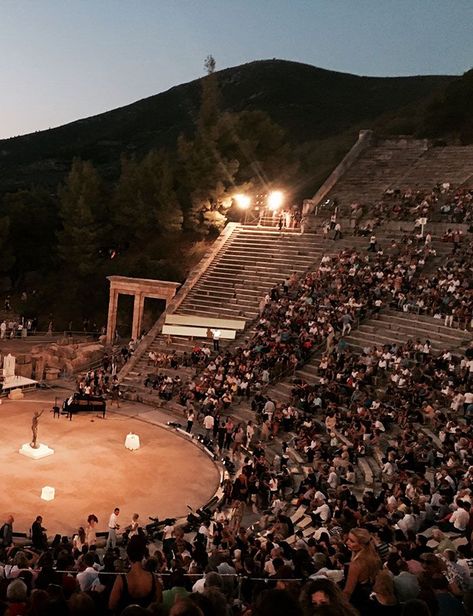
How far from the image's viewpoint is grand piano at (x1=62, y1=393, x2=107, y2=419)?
24.2 m


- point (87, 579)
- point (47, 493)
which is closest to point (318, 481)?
point (47, 493)

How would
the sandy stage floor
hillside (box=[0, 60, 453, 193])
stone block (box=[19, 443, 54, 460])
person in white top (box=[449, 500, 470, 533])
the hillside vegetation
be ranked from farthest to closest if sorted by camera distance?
1. hillside (box=[0, 60, 453, 193])
2. the hillside vegetation
3. stone block (box=[19, 443, 54, 460])
4. the sandy stage floor
5. person in white top (box=[449, 500, 470, 533])

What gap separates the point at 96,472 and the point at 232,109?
125 m

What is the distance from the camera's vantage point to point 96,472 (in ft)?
61.6

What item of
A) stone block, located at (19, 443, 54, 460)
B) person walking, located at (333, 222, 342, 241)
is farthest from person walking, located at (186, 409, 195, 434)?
person walking, located at (333, 222, 342, 241)

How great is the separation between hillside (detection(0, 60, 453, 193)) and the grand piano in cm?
8554

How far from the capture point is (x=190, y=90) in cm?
16062

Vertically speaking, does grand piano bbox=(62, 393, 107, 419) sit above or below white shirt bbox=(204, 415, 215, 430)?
below

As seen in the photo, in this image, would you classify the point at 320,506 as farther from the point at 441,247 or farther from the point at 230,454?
the point at 441,247

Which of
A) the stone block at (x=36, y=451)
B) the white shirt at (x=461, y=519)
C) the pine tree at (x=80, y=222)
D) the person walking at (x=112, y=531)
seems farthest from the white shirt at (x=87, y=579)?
the pine tree at (x=80, y=222)

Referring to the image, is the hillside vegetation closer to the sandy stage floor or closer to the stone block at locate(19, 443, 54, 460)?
the sandy stage floor

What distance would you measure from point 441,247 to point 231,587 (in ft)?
85.5

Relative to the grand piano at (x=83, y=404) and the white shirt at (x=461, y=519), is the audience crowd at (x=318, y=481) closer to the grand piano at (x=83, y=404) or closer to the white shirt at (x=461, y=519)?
the white shirt at (x=461, y=519)

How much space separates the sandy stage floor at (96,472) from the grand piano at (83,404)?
0.35 meters
